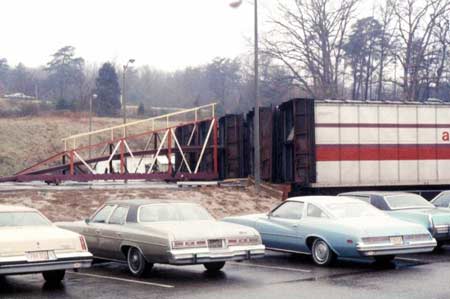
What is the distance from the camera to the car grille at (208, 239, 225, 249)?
11375 millimetres

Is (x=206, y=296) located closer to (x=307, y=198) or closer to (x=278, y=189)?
(x=307, y=198)

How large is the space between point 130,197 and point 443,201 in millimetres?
10976

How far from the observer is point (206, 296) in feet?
33.2

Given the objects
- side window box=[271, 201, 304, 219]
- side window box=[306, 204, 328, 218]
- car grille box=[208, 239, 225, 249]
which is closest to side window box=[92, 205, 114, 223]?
car grille box=[208, 239, 225, 249]

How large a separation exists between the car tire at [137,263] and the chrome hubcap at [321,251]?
3.24 metres

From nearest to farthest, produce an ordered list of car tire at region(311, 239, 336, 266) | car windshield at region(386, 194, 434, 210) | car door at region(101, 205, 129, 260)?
car door at region(101, 205, 129, 260)
car tire at region(311, 239, 336, 266)
car windshield at region(386, 194, 434, 210)

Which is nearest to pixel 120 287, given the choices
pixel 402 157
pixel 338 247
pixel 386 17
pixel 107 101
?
pixel 338 247

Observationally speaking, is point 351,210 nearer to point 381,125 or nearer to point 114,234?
point 114,234

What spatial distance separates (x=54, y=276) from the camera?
11.4 metres

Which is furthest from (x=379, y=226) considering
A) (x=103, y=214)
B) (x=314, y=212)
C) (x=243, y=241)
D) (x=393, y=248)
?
(x=103, y=214)

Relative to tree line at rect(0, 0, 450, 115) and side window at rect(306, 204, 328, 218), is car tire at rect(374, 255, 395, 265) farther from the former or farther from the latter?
tree line at rect(0, 0, 450, 115)

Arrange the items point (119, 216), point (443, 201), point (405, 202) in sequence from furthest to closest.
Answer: point (443, 201) < point (405, 202) < point (119, 216)

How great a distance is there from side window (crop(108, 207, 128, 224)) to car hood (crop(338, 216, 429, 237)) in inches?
152

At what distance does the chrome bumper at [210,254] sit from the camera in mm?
11078
